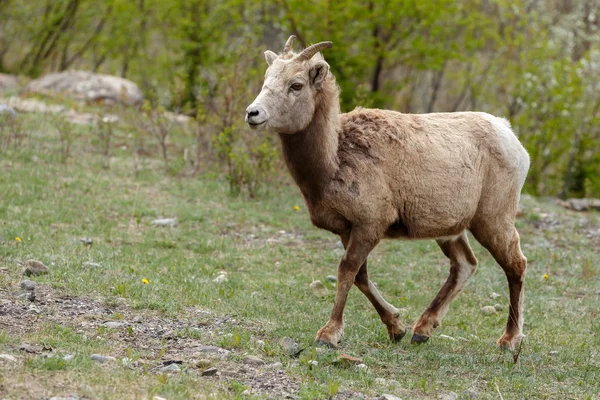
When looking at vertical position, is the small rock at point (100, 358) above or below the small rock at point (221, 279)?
above

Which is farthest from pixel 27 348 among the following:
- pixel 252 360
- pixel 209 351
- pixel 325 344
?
pixel 325 344

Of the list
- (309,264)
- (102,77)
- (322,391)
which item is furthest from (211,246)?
(102,77)

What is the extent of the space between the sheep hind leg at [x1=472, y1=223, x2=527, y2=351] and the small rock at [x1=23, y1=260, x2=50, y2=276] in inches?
157

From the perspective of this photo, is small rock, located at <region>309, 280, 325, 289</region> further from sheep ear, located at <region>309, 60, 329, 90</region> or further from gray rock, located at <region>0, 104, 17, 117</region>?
gray rock, located at <region>0, 104, 17, 117</region>

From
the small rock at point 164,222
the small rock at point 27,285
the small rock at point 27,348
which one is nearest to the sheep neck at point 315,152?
the small rock at point 27,285

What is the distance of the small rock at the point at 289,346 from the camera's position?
618 cm

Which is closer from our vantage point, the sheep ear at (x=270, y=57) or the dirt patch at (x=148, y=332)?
the dirt patch at (x=148, y=332)

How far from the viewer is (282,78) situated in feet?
22.0

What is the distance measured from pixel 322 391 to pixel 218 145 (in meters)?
8.47

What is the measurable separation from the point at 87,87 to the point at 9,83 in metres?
2.66

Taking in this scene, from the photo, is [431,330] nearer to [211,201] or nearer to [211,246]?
[211,246]

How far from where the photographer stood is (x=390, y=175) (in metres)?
6.98

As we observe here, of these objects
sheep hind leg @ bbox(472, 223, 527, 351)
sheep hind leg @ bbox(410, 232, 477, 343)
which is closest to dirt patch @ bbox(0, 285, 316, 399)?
sheep hind leg @ bbox(410, 232, 477, 343)

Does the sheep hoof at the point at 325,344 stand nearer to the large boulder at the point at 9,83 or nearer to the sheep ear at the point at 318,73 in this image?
the sheep ear at the point at 318,73
